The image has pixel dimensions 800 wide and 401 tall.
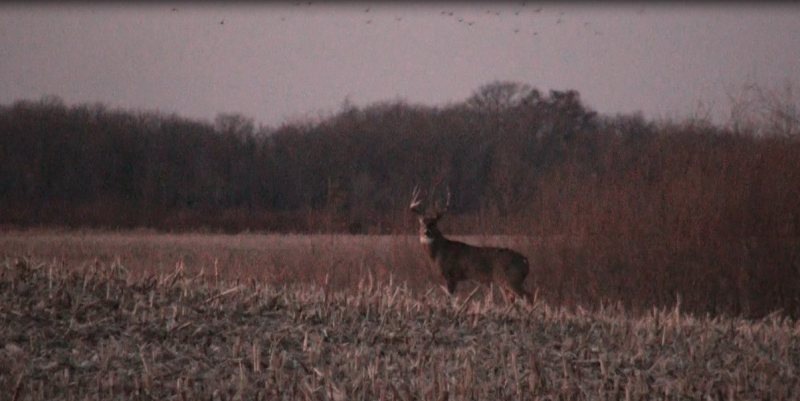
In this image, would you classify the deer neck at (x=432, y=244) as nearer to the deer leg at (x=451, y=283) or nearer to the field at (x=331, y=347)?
the deer leg at (x=451, y=283)

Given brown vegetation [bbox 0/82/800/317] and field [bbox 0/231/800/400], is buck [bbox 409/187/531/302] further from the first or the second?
field [bbox 0/231/800/400]

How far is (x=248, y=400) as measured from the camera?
5.51m

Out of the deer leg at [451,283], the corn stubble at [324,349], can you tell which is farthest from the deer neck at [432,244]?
the corn stubble at [324,349]

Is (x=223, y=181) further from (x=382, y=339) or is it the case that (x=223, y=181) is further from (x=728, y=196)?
(x=382, y=339)

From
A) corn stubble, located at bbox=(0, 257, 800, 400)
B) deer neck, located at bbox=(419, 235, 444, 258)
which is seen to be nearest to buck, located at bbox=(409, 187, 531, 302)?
deer neck, located at bbox=(419, 235, 444, 258)

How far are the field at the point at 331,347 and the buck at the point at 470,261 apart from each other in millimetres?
5478

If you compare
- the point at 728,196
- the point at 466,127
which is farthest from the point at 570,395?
the point at 466,127

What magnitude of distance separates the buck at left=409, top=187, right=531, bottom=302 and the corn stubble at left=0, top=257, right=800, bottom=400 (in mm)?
6082

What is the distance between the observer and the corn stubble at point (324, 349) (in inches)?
224

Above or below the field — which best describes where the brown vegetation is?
above

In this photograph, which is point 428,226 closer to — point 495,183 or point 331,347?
point 495,183

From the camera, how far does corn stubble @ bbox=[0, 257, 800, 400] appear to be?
5.70 m

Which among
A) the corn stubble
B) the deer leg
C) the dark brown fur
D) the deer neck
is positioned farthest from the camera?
the deer neck

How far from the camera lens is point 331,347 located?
655 cm
